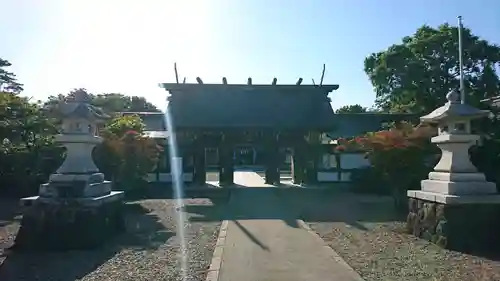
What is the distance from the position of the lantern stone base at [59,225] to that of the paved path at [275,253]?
2.83 meters

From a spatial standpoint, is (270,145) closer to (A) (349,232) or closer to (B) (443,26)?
(A) (349,232)

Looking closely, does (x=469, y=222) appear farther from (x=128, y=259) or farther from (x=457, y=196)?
(x=128, y=259)

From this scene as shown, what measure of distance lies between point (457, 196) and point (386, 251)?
184cm

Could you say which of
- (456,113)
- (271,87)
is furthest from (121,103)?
(456,113)

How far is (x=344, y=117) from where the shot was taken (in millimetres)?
38062

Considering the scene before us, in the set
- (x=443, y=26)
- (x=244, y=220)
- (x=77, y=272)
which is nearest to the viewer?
(x=77, y=272)

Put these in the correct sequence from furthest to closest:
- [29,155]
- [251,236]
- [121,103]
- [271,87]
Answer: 1. [121,103]
2. [271,87]
3. [29,155]
4. [251,236]

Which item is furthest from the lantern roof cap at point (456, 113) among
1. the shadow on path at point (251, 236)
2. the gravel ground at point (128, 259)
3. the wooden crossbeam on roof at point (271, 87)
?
the wooden crossbeam on roof at point (271, 87)

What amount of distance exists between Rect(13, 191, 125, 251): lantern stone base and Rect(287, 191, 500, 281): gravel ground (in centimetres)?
490

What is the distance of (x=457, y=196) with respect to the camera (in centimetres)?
938

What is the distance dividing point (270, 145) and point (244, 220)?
12662 millimetres

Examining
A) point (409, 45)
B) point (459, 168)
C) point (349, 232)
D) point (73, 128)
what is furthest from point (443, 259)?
point (409, 45)

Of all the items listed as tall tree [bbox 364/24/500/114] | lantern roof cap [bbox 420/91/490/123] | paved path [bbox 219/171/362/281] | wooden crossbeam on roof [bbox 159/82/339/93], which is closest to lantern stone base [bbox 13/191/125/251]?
paved path [bbox 219/171/362/281]

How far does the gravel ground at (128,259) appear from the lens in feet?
23.9
